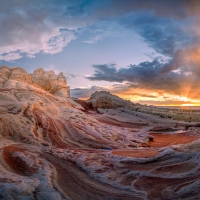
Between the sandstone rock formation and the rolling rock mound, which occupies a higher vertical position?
the sandstone rock formation

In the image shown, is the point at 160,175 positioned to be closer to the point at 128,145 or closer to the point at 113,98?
the point at 128,145

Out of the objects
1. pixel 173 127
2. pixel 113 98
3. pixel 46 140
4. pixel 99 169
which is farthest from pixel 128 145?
pixel 113 98

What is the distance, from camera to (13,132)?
13.7m

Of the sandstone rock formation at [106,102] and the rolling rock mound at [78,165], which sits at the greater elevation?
the sandstone rock formation at [106,102]

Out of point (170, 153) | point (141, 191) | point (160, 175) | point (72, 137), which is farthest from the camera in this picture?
point (72, 137)

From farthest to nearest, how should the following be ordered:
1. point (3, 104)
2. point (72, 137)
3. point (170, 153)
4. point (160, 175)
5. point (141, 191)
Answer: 1. point (3, 104)
2. point (72, 137)
3. point (170, 153)
4. point (160, 175)
5. point (141, 191)

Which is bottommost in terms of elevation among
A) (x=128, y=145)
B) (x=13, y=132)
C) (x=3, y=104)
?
(x=128, y=145)

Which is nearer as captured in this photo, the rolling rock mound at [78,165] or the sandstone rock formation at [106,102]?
the rolling rock mound at [78,165]

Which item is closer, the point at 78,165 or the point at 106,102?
the point at 78,165

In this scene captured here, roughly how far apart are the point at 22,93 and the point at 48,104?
2.90m

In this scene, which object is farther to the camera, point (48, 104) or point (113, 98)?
point (113, 98)

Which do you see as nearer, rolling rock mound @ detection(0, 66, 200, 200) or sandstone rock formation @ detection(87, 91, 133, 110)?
rolling rock mound @ detection(0, 66, 200, 200)

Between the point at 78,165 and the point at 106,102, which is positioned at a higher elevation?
the point at 106,102

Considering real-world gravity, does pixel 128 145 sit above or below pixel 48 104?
below
